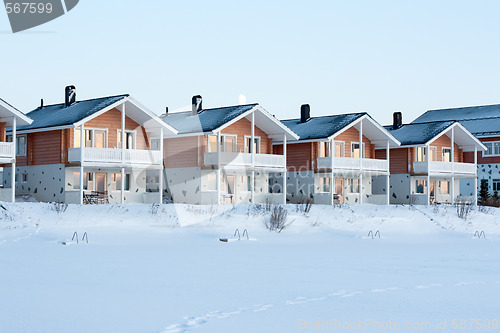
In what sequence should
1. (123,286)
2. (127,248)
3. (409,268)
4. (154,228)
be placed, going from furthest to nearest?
(154,228)
(127,248)
(409,268)
(123,286)

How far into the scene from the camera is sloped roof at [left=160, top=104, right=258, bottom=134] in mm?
42359

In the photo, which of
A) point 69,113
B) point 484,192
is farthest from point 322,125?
point 69,113

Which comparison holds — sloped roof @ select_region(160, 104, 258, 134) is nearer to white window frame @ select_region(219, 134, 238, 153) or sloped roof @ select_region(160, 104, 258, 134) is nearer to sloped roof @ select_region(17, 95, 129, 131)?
white window frame @ select_region(219, 134, 238, 153)

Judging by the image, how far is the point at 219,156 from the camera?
4188cm

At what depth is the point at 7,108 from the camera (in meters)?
34.8

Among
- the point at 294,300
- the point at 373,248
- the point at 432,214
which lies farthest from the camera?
the point at 432,214

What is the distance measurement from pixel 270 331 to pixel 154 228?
19.3m

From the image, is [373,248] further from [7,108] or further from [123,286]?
[7,108]

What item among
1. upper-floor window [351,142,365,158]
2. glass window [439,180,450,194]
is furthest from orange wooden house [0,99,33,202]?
glass window [439,180,450,194]

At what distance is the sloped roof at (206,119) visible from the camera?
42359 mm

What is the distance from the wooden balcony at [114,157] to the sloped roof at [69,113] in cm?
176

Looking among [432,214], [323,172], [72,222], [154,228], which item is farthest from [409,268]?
[323,172]

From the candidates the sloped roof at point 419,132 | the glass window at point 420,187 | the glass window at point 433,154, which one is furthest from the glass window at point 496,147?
the glass window at point 420,187

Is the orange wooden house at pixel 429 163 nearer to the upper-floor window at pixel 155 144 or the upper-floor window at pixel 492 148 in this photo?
the upper-floor window at pixel 492 148
